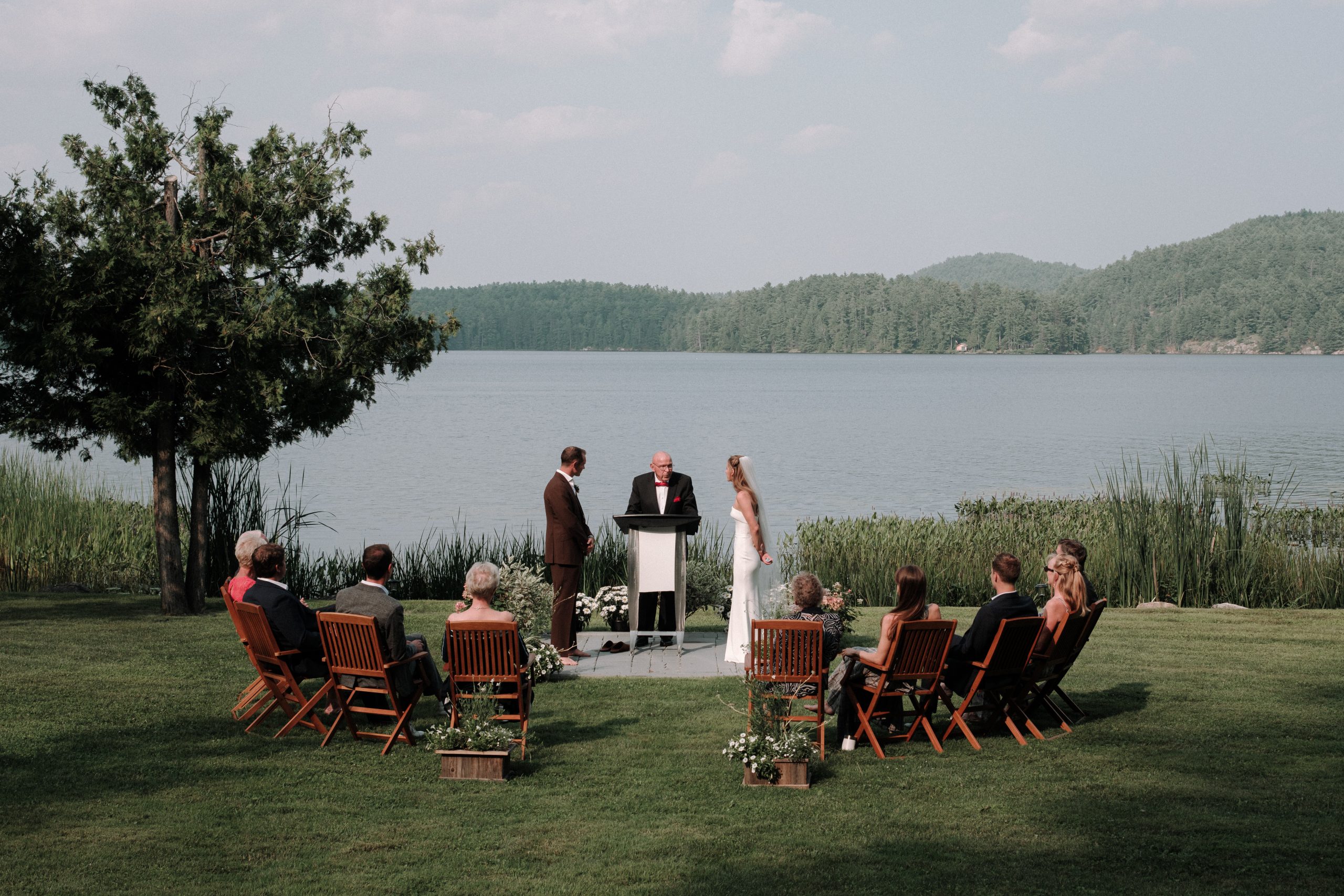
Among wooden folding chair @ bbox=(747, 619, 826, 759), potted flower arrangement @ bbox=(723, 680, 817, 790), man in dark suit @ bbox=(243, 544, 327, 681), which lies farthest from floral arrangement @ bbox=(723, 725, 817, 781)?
man in dark suit @ bbox=(243, 544, 327, 681)

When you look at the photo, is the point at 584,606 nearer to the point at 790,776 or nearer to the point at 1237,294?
the point at 790,776

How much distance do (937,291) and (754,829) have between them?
186 m

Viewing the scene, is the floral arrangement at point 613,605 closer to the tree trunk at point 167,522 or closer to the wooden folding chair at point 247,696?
the wooden folding chair at point 247,696

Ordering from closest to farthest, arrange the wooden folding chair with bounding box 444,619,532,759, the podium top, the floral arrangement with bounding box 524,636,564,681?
1. the wooden folding chair with bounding box 444,619,532,759
2. the floral arrangement with bounding box 524,636,564,681
3. the podium top

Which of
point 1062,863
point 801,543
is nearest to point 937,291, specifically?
point 801,543

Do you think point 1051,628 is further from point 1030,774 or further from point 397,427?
point 397,427

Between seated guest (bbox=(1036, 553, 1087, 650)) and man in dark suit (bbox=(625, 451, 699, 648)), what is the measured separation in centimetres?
346

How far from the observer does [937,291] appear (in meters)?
186

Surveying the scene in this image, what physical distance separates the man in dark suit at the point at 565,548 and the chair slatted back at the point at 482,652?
2990mm

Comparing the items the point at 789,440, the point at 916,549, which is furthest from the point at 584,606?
the point at 789,440

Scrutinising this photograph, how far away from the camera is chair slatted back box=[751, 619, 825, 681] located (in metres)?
7.36

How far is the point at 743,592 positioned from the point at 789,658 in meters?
2.86

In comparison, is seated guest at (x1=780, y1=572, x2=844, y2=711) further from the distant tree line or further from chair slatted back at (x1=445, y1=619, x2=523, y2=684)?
the distant tree line

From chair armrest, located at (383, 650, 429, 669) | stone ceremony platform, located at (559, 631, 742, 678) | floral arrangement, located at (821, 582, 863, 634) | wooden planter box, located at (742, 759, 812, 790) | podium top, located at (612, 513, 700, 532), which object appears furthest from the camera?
podium top, located at (612, 513, 700, 532)
